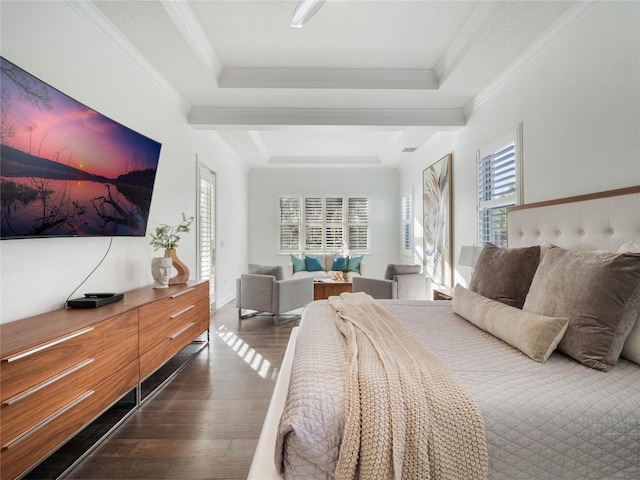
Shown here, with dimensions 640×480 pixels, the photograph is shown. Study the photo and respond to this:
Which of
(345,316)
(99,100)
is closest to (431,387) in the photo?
(345,316)

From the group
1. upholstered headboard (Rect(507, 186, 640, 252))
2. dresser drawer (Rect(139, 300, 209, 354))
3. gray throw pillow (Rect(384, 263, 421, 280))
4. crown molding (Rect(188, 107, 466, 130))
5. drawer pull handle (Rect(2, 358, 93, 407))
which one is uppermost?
crown molding (Rect(188, 107, 466, 130))

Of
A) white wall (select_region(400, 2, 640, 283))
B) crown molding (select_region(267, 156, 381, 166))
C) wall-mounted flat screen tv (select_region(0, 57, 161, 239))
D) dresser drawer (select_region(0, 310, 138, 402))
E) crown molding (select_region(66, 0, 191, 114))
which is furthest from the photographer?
crown molding (select_region(267, 156, 381, 166))

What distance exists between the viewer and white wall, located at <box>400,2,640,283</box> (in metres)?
1.78

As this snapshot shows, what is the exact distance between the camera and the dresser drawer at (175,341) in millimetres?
2085

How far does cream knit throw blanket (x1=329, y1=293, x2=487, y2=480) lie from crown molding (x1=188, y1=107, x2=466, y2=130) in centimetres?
329

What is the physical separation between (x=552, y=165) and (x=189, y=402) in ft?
10.6

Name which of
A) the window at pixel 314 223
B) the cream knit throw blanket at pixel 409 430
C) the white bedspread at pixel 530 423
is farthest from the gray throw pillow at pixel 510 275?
the window at pixel 314 223

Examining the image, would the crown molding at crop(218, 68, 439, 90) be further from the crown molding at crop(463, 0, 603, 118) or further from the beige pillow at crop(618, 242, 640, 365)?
the beige pillow at crop(618, 242, 640, 365)

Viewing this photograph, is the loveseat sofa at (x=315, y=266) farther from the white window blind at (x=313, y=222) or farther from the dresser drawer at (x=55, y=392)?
the dresser drawer at (x=55, y=392)

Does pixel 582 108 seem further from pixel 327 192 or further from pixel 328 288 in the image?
pixel 327 192

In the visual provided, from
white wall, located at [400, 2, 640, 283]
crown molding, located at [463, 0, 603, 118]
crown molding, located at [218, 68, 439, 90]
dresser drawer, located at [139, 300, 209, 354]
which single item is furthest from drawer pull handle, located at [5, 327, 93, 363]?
crown molding, located at [463, 0, 603, 118]

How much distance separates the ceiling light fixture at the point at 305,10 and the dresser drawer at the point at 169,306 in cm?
204

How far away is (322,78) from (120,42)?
5.70ft

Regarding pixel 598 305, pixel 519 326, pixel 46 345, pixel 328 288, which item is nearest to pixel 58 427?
pixel 46 345
